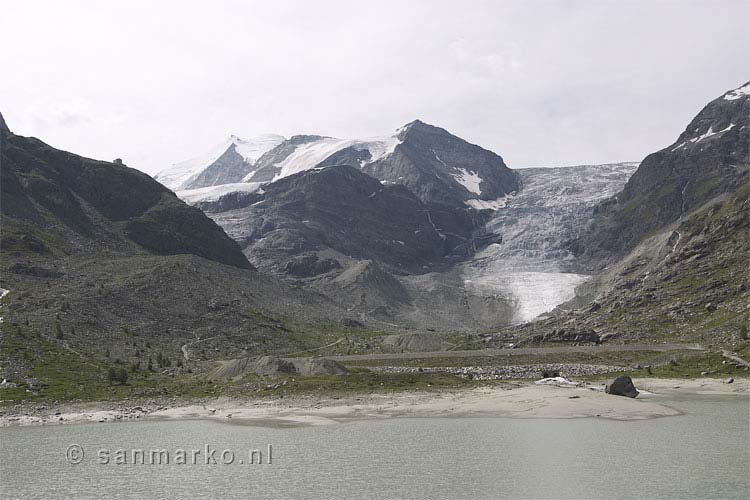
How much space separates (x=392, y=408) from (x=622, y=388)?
29.9 metres

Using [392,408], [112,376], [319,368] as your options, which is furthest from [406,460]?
[112,376]

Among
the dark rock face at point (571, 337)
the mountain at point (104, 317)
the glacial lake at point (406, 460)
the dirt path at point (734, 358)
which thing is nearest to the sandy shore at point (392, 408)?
the glacial lake at point (406, 460)

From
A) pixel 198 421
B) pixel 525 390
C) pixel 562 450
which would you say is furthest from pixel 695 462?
pixel 198 421

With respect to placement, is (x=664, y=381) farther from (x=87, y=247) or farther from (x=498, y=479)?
(x=87, y=247)

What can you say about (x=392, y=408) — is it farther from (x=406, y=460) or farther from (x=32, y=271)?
(x=32, y=271)

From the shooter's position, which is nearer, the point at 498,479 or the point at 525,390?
the point at 498,479

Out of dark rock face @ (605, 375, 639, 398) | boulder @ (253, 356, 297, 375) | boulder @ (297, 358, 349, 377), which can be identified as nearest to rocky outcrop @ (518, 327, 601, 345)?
dark rock face @ (605, 375, 639, 398)

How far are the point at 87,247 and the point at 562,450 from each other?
578ft

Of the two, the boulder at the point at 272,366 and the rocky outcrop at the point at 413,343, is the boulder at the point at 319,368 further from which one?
the rocky outcrop at the point at 413,343

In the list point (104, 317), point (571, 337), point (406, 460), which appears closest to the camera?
point (406, 460)

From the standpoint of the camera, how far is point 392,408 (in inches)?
3046

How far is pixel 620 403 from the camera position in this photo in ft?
250

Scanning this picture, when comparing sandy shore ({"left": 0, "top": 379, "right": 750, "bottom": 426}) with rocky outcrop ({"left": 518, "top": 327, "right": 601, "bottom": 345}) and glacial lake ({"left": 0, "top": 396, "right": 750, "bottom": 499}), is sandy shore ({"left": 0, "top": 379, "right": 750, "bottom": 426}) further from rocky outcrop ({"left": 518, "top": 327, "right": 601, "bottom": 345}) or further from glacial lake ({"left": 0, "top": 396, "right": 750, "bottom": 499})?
rocky outcrop ({"left": 518, "top": 327, "right": 601, "bottom": 345})

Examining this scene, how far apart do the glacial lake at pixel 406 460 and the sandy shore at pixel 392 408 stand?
3.20 m
